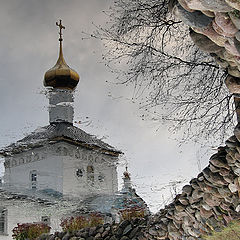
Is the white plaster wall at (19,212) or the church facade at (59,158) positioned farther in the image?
the church facade at (59,158)

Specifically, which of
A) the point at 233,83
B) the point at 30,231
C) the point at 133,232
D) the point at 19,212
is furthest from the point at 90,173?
the point at 233,83

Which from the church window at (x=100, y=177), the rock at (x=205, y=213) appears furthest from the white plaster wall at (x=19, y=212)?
the rock at (x=205, y=213)

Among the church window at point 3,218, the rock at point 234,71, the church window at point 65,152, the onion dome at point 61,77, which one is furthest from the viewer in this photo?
the onion dome at point 61,77

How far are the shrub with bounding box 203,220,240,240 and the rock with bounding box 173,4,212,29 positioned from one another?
2.54 metres

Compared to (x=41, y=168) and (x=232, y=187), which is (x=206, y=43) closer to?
(x=232, y=187)

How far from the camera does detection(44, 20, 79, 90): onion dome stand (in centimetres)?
1953

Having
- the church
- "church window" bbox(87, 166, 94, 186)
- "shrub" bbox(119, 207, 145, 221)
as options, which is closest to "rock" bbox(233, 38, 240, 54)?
"shrub" bbox(119, 207, 145, 221)

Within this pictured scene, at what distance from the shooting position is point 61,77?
19469 mm

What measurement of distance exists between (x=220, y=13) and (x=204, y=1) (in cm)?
19

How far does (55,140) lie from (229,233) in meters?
13.7

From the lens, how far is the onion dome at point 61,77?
19.5 meters

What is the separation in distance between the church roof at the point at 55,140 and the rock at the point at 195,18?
14623mm

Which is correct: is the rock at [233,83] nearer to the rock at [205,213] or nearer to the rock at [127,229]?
the rock at [205,213]

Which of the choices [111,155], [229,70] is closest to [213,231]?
[229,70]
